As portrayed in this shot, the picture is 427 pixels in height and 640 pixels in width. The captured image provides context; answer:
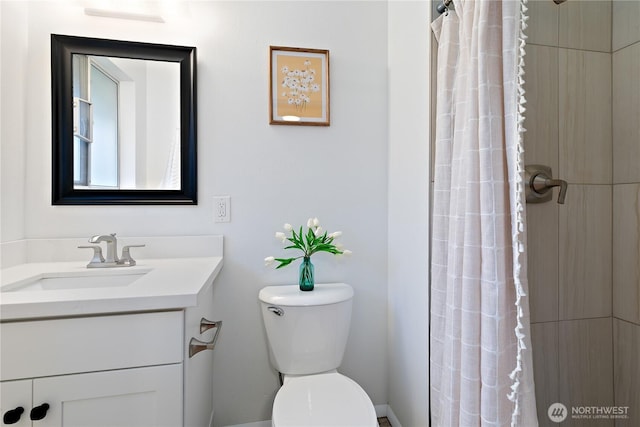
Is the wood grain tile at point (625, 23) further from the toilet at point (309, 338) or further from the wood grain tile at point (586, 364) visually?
the toilet at point (309, 338)

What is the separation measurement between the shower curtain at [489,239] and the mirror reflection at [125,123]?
120 centimetres

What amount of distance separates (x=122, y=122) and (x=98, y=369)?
105cm

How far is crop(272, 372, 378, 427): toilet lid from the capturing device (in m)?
1.06

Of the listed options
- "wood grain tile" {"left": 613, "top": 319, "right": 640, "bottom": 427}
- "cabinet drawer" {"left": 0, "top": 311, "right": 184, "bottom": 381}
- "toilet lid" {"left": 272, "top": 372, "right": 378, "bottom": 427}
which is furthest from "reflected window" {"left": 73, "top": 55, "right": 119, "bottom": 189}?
"wood grain tile" {"left": 613, "top": 319, "right": 640, "bottom": 427}

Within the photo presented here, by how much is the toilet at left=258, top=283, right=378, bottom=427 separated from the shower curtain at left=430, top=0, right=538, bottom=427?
47 cm

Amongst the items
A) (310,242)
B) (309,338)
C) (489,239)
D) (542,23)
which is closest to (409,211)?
(310,242)

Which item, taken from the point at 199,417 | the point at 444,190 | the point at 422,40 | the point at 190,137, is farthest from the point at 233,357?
the point at 422,40

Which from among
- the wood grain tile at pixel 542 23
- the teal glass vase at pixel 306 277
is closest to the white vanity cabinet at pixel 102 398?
the teal glass vase at pixel 306 277

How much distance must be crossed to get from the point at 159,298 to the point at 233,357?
2.79ft

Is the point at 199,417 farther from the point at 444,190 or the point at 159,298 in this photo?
the point at 444,190

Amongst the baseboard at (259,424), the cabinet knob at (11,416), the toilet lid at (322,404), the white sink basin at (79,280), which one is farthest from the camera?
the baseboard at (259,424)

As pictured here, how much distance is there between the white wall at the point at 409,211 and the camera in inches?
51.0

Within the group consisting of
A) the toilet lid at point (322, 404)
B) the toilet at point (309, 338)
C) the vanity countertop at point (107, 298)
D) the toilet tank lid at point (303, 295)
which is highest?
the vanity countertop at point (107, 298)

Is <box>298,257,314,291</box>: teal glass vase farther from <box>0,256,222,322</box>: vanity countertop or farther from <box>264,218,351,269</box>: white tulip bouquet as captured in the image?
<box>0,256,222,322</box>: vanity countertop
